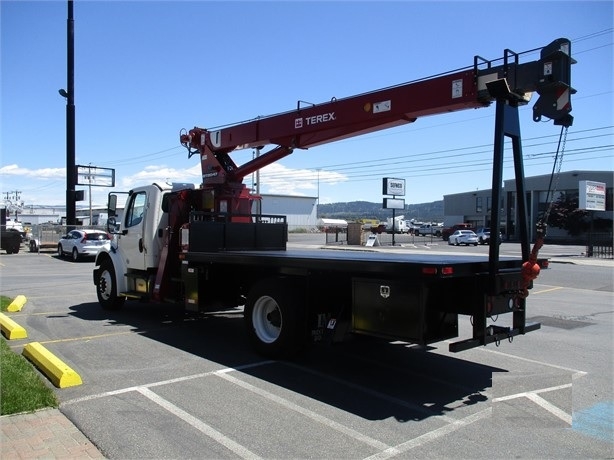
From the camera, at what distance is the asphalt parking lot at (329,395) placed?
423 cm

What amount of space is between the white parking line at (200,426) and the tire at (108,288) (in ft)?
17.7

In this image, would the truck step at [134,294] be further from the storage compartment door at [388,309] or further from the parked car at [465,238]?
the parked car at [465,238]

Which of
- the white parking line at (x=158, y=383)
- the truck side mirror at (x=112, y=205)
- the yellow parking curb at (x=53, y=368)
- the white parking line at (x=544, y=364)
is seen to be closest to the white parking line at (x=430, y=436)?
the white parking line at (x=544, y=364)

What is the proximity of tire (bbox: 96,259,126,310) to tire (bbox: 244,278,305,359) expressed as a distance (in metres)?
4.52

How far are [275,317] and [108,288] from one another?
17.0ft

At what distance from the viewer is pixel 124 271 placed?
407 inches

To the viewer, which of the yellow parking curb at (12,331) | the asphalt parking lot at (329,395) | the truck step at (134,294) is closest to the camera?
the asphalt parking lot at (329,395)

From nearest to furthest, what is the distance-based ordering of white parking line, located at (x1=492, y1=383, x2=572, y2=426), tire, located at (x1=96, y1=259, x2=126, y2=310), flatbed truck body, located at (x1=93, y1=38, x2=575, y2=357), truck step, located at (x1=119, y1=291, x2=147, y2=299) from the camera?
1. white parking line, located at (x1=492, y1=383, x2=572, y2=426)
2. flatbed truck body, located at (x1=93, y1=38, x2=575, y2=357)
3. truck step, located at (x1=119, y1=291, x2=147, y2=299)
4. tire, located at (x1=96, y1=259, x2=126, y2=310)

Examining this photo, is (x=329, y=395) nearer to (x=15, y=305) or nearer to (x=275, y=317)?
(x=275, y=317)

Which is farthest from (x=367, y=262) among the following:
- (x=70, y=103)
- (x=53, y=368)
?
(x=70, y=103)

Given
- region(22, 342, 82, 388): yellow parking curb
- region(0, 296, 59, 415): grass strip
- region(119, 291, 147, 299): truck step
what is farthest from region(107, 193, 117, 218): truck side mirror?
region(0, 296, 59, 415): grass strip

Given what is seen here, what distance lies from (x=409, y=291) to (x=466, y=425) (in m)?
1.33

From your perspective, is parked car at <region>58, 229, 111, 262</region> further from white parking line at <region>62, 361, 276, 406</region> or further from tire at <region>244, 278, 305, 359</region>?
white parking line at <region>62, 361, 276, 406</region>

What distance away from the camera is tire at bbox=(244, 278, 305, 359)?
6.51m
